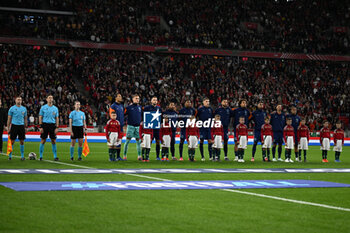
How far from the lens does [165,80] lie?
4056 centimetres

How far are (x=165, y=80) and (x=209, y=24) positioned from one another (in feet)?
27.1

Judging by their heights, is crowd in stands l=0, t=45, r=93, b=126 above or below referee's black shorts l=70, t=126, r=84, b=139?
above

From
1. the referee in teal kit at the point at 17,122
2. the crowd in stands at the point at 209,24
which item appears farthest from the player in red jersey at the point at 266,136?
the crowd in stands at the point at 209,24

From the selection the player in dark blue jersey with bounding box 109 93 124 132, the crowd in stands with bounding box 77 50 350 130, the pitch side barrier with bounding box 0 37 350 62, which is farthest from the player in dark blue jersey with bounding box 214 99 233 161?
the pitch side barrier with bounding box 0 37 350 62

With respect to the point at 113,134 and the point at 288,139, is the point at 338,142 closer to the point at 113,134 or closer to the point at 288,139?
the point at 288,139

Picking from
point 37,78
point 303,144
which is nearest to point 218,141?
point 303,144

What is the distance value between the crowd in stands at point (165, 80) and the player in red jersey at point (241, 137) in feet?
51.8

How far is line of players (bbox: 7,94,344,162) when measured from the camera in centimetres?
1755

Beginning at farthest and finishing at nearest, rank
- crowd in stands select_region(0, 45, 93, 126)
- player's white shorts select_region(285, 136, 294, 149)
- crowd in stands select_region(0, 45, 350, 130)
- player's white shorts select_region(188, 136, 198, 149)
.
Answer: crowd in stands select_region(0, 45, 350, 130)
crowd in stands select_region(0, 45, 93, 126)
player's white shorts select_region(285, 136, 294, 149)
player's white shorts select_region(188, 136, 198, 149)

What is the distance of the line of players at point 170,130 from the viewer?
17.5 m

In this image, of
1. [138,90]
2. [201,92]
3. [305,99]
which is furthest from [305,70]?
[138,90]

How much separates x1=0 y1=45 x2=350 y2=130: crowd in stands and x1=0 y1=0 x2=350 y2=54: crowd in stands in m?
1.67

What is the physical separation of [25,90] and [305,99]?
75.6 feet

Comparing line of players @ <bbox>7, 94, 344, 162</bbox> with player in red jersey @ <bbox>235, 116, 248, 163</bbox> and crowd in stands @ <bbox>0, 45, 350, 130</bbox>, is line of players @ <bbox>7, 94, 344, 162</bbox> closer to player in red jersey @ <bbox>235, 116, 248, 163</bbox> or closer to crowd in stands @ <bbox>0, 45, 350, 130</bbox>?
player in red jersey @ <bbox>235, 116, 248, 163</bbox>
